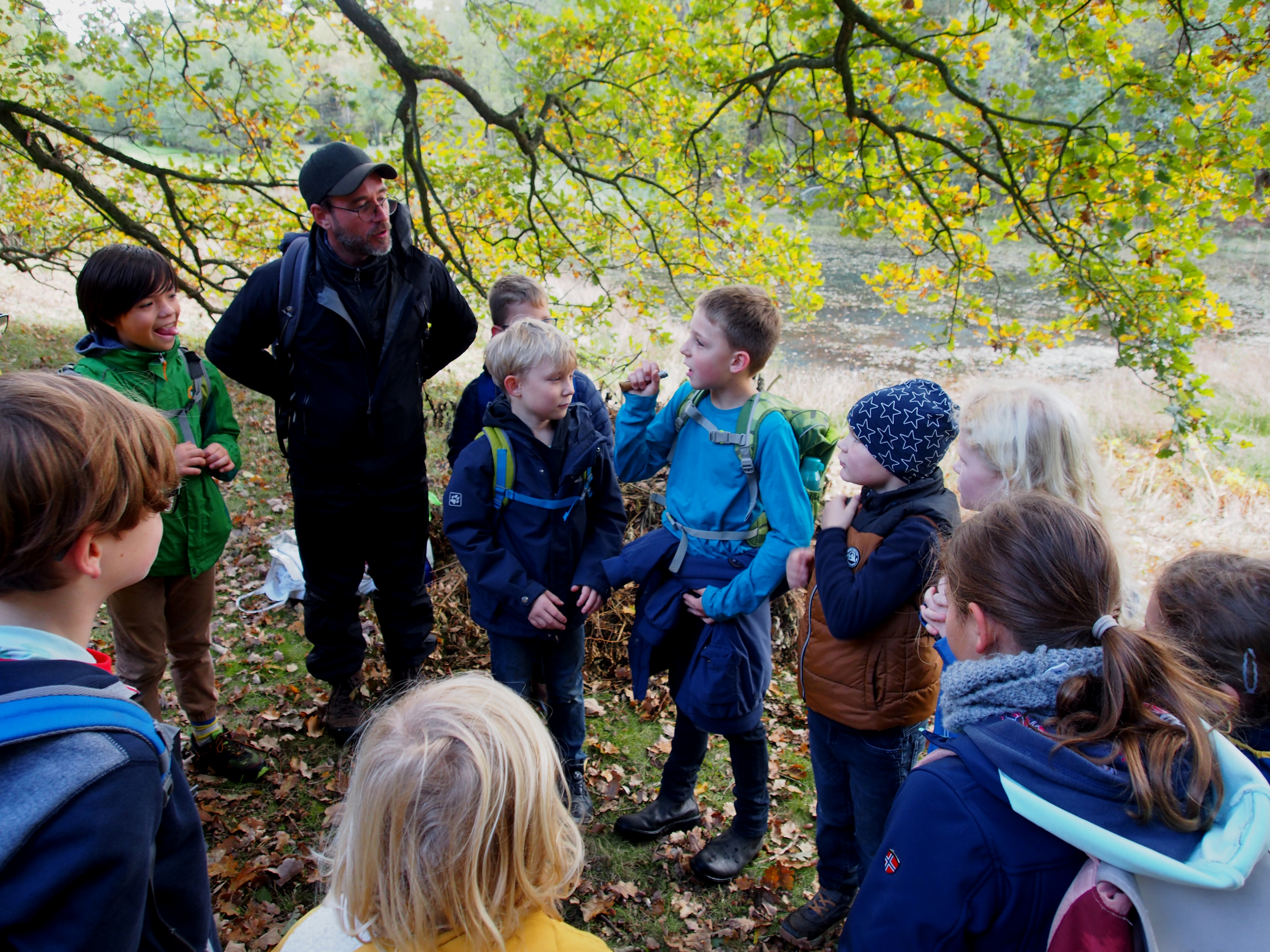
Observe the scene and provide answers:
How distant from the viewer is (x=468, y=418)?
342 centimetres

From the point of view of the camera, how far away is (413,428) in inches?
132

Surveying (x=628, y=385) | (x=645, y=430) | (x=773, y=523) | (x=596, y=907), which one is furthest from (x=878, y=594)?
(x=596, y=907)

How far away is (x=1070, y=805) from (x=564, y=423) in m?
2.07

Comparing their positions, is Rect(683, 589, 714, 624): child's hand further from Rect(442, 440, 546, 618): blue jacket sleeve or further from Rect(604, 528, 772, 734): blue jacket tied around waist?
Rect(442, 440, 546, 618): blue jacket sleeve

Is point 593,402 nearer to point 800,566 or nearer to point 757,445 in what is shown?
point 757,445

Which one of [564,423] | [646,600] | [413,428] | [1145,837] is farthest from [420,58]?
[1145,837]

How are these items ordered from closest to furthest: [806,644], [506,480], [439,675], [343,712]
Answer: [806,644] < [506,480] < [343,712] < [439,675]

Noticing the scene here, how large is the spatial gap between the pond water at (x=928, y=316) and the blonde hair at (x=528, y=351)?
30.6 feet

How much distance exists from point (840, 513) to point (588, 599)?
1.01m

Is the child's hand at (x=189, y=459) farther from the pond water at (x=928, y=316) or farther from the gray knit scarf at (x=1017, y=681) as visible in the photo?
the pond water at (x=928, y=316)

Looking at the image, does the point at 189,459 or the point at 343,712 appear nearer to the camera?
the point at 189,459

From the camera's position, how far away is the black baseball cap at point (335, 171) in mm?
2967

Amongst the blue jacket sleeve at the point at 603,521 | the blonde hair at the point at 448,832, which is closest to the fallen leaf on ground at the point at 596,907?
the blue jacket sleeve at the point at 603,521

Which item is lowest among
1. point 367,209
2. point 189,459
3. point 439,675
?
point 439,675
